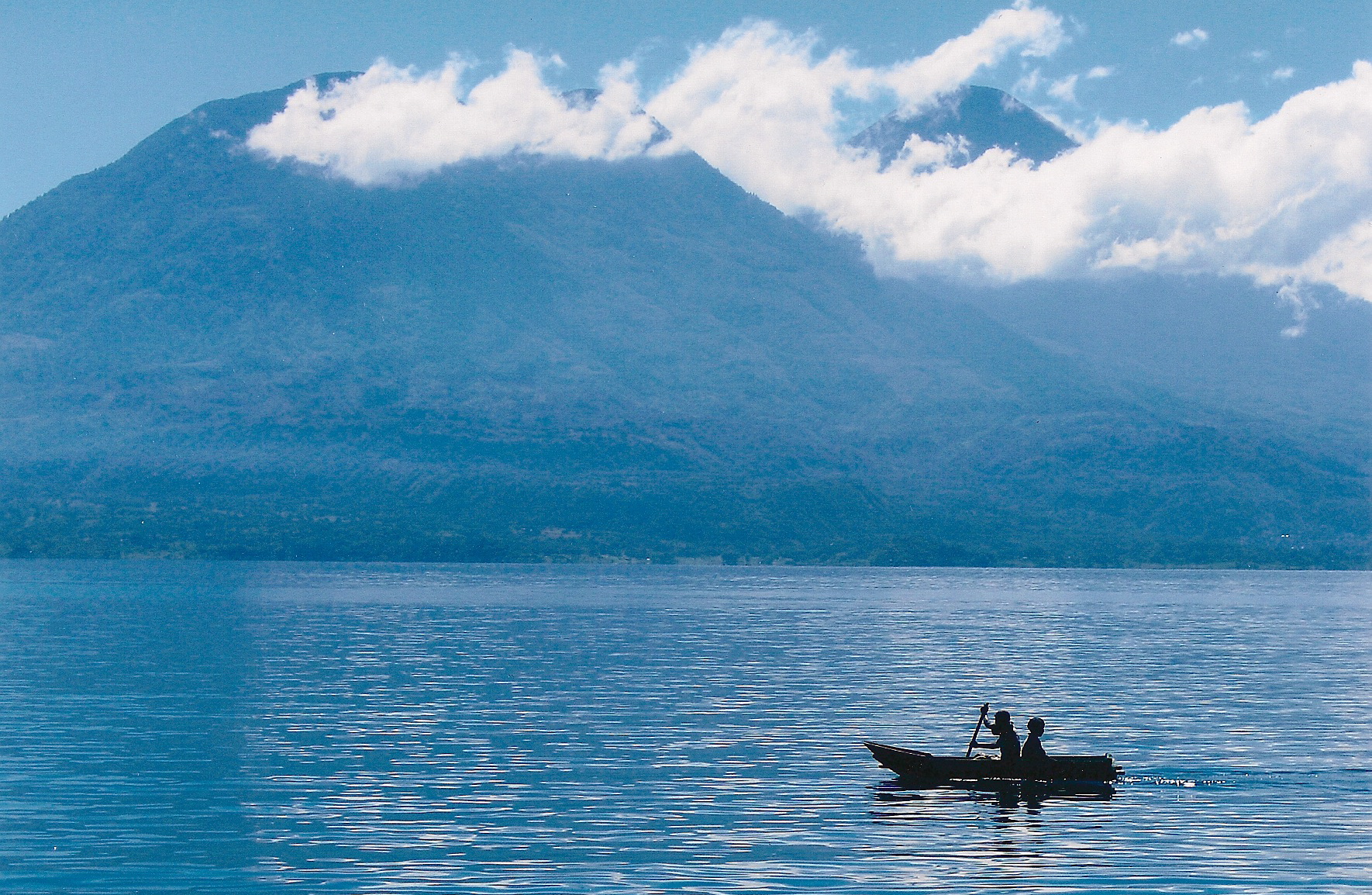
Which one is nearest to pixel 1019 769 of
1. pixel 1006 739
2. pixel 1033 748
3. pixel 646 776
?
pixel 1033 748

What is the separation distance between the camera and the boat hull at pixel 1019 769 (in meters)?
63.0

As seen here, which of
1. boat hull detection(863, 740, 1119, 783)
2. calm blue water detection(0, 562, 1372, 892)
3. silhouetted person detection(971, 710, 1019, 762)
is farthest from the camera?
silhouetted person detection(971, 710, 1019, 762)

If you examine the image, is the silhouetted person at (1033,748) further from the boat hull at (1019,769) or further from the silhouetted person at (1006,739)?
the silhouetted person at (1006,739)

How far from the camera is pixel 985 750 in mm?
75000

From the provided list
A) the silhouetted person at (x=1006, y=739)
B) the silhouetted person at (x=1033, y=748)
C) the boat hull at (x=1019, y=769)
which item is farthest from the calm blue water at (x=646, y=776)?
the silhouetted person at (x=1033, y=748)

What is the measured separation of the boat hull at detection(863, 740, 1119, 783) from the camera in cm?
6300

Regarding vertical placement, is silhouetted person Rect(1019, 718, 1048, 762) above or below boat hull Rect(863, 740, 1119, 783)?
above

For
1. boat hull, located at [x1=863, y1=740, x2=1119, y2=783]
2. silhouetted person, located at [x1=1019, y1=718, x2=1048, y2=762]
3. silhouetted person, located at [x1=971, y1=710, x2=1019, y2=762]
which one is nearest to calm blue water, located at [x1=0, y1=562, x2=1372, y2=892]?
boat hull, located at [x1=863, y1=740, x2=1119, y2=783]

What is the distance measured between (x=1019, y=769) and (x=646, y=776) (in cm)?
1346

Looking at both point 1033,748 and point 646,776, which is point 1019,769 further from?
point 646,776

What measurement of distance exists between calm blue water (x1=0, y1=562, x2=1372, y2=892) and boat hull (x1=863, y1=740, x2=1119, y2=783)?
134cm

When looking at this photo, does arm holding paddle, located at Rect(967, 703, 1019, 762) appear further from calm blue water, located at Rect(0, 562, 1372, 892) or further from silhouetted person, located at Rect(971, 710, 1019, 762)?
calm blue water, located at Rect(0, 562, 1372, 892)

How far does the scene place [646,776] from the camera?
66438 mm

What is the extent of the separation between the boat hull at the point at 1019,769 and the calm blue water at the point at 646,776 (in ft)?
4.39
